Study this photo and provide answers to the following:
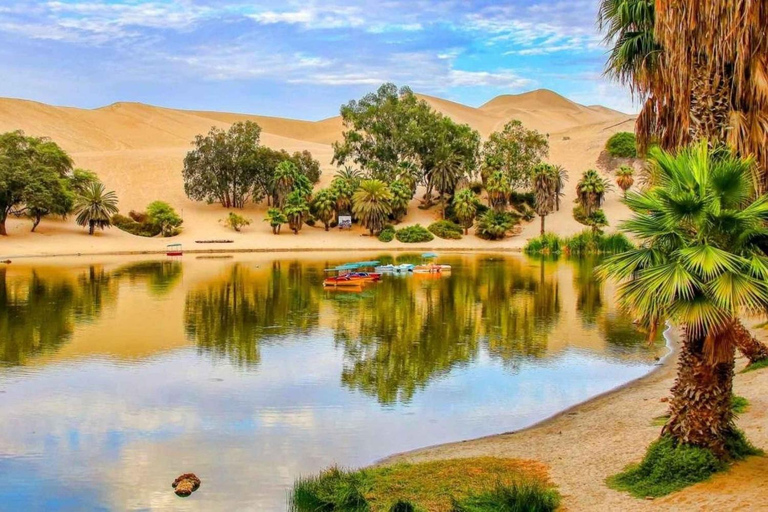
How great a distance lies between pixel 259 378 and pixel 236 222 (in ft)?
206

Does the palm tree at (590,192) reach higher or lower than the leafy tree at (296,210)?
higher

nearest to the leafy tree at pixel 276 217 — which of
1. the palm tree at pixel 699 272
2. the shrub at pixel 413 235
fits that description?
the shrub at pixel 413 235

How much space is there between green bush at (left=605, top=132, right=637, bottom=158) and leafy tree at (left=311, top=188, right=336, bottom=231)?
47.4 meters

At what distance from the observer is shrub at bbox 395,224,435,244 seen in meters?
80.2

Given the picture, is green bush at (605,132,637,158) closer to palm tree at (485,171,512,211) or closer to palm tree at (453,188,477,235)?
palm tree at (485,171,512,211)

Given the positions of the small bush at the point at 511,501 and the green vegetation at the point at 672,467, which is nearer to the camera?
the small bush at the point at 511,501

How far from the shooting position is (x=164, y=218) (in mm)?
77062

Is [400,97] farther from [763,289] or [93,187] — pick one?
[763,289]

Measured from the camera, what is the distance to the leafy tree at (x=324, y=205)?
8206 cm

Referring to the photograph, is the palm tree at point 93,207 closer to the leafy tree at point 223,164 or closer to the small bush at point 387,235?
the leafy tree at point 223,164

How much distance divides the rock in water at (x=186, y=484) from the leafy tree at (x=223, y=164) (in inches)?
3005

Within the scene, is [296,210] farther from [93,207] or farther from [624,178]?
[624,178]

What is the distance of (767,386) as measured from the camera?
Answer: 14836mm

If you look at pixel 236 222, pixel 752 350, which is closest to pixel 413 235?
pixel 236 222
